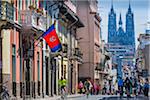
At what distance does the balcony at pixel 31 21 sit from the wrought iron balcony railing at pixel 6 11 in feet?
11.5

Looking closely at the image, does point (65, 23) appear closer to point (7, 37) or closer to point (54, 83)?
point (54, 83)

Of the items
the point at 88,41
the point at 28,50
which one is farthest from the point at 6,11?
the point at 88,41

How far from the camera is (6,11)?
26.4 meters

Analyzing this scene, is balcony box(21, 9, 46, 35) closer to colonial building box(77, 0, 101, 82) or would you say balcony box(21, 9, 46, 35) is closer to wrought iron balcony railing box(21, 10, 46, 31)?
wrought iron balcony railing box(21, 10, 46, 31)

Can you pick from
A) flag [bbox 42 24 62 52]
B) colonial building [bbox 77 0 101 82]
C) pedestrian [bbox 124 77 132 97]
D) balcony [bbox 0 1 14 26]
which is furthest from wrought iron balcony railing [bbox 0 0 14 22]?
colonial building [bbox 77 0 101 82]

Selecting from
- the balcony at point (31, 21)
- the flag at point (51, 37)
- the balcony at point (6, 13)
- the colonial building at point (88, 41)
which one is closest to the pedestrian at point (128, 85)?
the flag at point (51, 37)

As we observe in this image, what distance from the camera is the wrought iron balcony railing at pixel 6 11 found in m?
25.5

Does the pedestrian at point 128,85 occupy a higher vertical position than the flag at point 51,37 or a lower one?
lower

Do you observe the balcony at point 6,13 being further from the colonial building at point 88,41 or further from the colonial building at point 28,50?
the colonial building at point 88,41

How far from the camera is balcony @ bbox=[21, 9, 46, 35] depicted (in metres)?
31.4

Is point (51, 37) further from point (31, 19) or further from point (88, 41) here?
point (88, 41)

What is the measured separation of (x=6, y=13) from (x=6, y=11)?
0.13m

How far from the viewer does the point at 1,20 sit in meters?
25.3

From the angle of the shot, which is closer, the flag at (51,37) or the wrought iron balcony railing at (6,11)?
the wrought iron balcony railing at (6,11)
